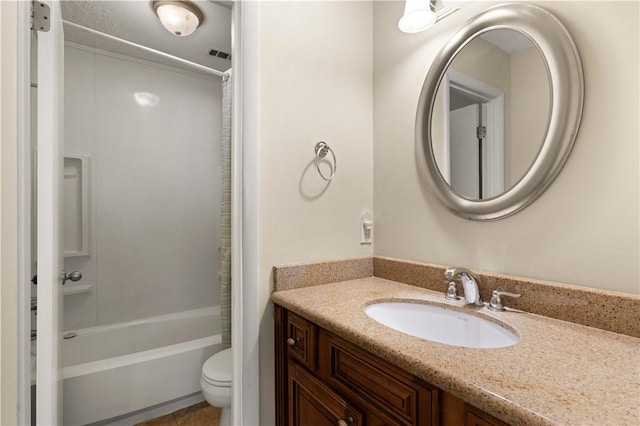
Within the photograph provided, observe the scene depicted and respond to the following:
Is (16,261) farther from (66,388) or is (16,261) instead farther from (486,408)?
(486,408)

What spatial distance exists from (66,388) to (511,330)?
6.58 feet

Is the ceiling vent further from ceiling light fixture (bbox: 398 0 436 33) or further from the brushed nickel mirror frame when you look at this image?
the brushed nickel mirror frame

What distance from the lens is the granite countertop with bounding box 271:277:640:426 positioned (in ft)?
1.53

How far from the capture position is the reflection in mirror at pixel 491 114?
3.12 feet

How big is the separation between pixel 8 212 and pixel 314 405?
109 centimetres

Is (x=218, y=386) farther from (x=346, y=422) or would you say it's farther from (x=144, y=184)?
(x=144, y=184)

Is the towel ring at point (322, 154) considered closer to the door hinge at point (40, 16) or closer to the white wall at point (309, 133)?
the white wall at point (309, 133)

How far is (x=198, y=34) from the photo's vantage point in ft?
6.46

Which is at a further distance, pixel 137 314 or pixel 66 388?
pixel 137 314

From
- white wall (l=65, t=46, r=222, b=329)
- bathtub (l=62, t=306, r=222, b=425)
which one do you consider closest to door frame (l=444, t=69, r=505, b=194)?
bathtub (l=62, t=306, r=222, b=425)

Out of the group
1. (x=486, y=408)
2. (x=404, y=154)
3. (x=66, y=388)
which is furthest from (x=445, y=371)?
(x=66, y=388)

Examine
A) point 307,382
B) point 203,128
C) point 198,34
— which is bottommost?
point 307,382

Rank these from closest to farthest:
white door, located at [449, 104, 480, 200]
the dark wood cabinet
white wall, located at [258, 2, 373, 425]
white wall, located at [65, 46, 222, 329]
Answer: the dark wood cabinet
white door, located at [449, 104, 480, 200]
white wall, located at [258, 2, 373, 425]
white wall, located at [65, 46, 222, 329]

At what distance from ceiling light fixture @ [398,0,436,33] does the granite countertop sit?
3.41 feet
